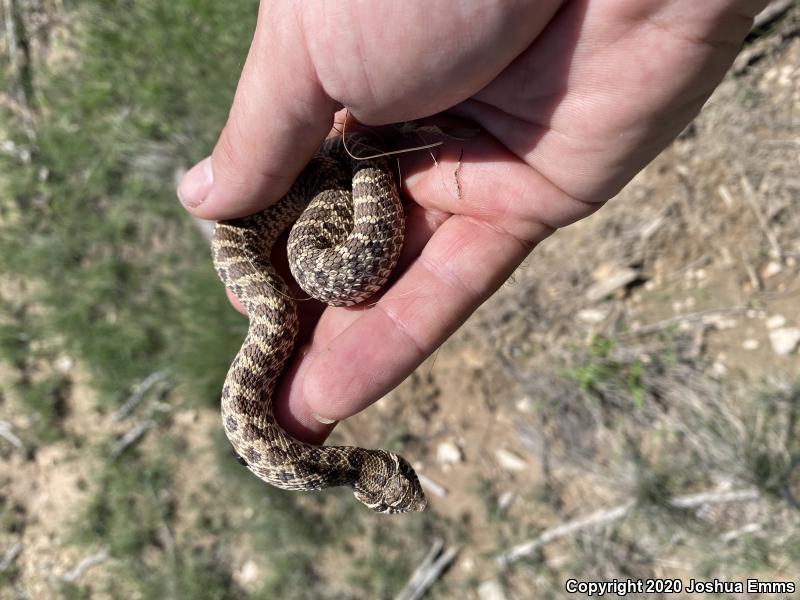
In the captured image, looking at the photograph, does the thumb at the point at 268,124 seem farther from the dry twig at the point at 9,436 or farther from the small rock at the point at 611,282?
the dry twig at the point at 9,436

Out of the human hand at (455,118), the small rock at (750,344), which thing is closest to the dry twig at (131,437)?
the human hand at (455,118)

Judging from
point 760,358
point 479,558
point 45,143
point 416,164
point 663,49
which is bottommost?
point 479,558

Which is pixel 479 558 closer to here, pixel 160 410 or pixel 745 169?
pixel 160 410

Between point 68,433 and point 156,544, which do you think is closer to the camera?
point 156,544

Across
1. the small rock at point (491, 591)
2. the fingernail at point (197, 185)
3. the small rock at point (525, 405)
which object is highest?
the fingernail at point (197, 185)

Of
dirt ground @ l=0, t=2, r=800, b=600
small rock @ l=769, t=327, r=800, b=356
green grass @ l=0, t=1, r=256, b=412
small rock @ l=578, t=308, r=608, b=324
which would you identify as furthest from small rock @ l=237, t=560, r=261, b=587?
small rock @ l=769, t=327, r=800, b=356

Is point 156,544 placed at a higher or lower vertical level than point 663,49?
lower

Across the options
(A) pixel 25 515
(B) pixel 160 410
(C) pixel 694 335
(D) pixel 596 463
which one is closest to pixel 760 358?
(C) pixel 694 335
